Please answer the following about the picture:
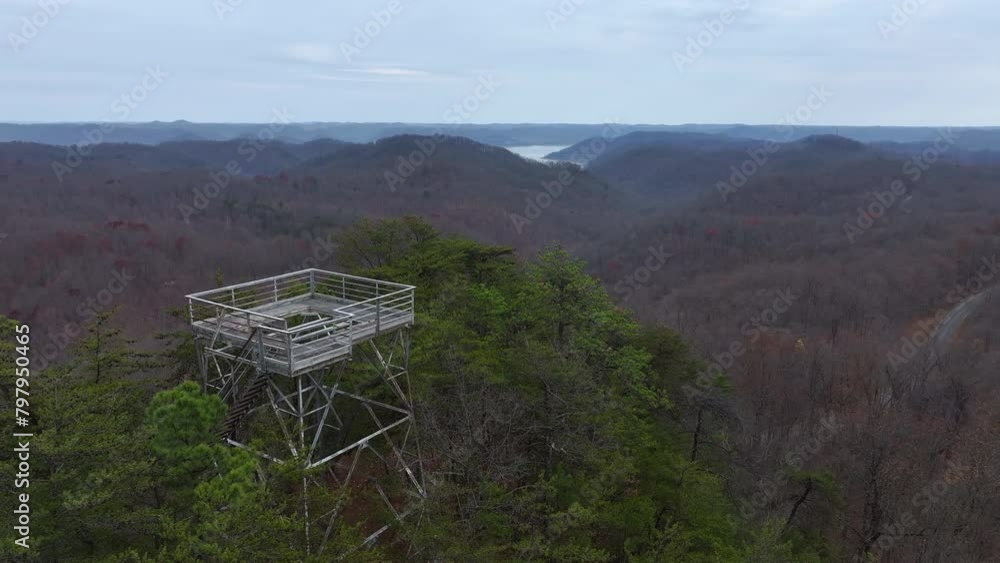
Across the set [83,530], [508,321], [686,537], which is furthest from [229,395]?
[686,537]
